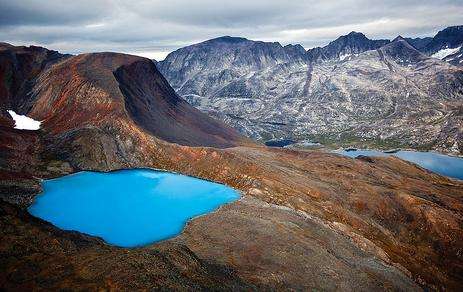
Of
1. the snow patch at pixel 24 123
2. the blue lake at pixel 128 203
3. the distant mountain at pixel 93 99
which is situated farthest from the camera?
the snow patch at pixel 24 123

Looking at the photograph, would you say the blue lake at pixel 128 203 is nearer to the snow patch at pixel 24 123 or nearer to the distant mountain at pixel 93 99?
the distant mountain at pixel 93 99

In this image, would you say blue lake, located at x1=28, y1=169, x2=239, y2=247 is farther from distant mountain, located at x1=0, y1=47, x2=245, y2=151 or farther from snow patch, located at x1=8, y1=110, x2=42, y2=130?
snow patch, located at x1=8, y1=110, x2=42, y2=130

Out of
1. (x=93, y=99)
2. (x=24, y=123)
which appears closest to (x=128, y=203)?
(x=93, y=99)

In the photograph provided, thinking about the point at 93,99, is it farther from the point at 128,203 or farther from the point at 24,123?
the point at 128,203

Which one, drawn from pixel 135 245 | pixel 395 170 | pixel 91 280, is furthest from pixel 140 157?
pixel 395 170

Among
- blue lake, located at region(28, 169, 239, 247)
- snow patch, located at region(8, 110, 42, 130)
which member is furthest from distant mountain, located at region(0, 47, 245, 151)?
blue lake, located at region(28, 169, 239, 247)

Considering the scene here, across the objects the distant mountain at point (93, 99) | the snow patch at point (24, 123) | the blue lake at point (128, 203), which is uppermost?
the distant mountain at point (93, 99)

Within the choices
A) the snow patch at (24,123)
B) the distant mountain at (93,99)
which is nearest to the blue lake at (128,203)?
the distant mountain at (93,99)
